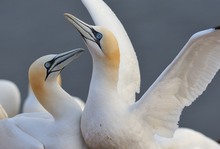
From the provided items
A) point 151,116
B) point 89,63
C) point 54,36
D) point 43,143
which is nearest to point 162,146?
point 151,116

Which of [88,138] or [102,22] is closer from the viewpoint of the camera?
[88,138]

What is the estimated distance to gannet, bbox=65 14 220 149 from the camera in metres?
8.62

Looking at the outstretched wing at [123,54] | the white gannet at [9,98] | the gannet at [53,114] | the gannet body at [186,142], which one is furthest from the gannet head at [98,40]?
the white gannet at [9,98]

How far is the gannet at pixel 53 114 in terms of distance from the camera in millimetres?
8750

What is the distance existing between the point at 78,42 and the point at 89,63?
485 millimetres

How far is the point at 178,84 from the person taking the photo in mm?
9008

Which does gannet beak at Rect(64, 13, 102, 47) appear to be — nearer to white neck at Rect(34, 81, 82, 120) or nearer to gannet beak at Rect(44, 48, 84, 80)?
gannet beak at Rect(44, 48, 84, 80)

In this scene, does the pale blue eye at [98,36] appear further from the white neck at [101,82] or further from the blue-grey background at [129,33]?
the blue-grey background at [129,33]

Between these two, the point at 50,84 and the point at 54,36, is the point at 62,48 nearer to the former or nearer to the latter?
the point at 54,36

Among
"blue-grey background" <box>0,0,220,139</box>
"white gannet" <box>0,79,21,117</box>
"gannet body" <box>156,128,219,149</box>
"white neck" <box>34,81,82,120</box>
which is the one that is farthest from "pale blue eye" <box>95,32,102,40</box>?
"blue-grey background" <box>0,0,220,139</box>

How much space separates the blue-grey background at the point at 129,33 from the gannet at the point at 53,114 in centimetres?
501

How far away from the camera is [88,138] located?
865cm

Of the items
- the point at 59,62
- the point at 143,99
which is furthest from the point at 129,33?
the point at 59,62

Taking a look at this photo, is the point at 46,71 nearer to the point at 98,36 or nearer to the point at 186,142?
the point at 98,36
